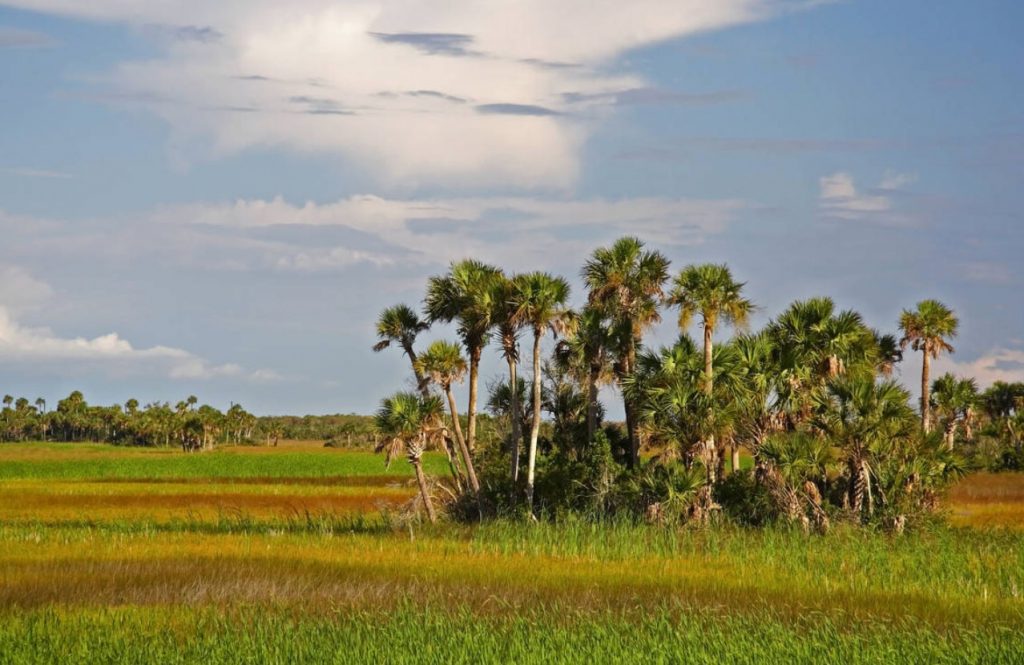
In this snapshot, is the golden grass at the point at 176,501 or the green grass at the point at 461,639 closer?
the green grass at the point at 461,639

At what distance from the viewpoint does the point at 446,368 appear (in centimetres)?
4566

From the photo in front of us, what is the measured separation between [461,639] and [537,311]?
26.2 metres

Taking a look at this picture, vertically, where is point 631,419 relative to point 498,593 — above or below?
above

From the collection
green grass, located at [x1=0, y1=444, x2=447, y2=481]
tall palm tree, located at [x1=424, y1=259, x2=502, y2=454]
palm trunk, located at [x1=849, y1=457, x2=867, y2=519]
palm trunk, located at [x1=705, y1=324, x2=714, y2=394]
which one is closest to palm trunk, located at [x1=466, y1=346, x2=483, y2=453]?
tall palm tree, located at [x1=424, y1=259, x2=502, y2=454]

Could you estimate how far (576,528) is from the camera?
37.1 m

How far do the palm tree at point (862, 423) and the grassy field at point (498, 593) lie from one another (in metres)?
2.60

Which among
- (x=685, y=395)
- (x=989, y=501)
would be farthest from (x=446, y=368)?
(x=989, y=501)

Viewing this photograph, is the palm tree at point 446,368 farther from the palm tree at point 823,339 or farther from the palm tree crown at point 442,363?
the palm tree at point 823,339

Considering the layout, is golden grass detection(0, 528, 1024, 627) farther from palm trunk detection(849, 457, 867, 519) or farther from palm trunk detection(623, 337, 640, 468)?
palm trunk detection(623, 337, 640, 468)

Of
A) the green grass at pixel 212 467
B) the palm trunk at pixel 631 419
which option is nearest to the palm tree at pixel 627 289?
the palm trunk at pixel 631 419

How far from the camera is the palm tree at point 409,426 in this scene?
43.4m

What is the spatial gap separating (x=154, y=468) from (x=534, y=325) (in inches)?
3236

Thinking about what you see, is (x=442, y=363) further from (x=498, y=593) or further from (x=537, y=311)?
(x=498, y=593)

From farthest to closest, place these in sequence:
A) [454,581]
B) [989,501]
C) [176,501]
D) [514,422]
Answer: [176,501], [989,501], [514,422], [454,581]
